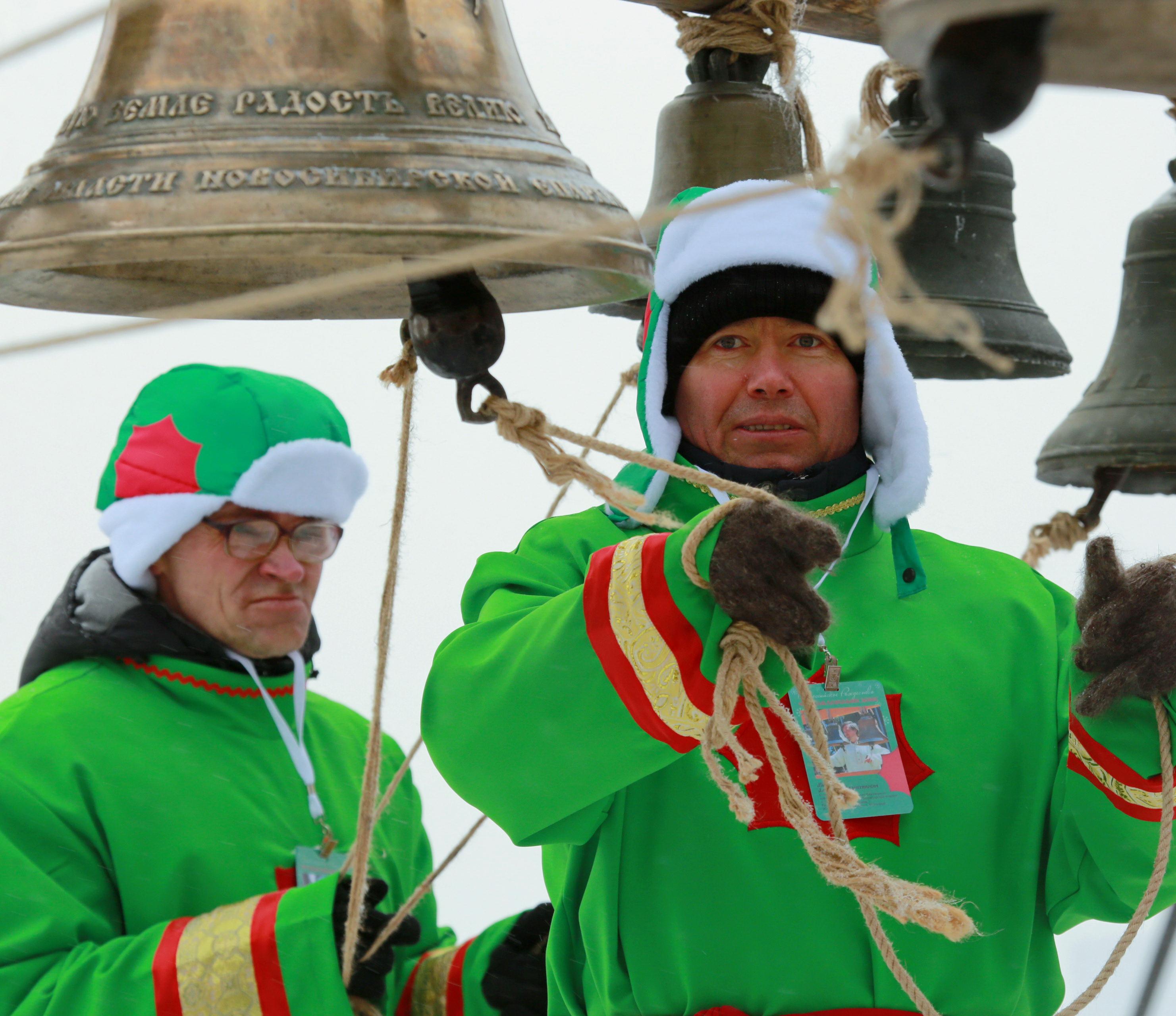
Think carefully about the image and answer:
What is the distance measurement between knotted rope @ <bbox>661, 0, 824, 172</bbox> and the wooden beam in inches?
0.6

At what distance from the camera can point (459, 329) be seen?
108 centimetres

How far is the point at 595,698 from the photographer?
122 centimetres

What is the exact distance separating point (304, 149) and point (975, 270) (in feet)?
4.05

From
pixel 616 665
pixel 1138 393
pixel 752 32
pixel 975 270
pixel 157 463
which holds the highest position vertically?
pixel 752 32

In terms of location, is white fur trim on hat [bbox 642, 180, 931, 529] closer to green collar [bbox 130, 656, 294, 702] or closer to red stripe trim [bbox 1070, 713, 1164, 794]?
red stripe trim [bbox 1070, 713, 1164, 794]

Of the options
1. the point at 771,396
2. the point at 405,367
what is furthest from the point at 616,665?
the point at 771,396

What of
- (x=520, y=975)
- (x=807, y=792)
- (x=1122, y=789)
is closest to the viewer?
(x=1122, y=789)

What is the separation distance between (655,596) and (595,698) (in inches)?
4.5

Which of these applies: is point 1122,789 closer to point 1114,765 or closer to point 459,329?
point 1114,765

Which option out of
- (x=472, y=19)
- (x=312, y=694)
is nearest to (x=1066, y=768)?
(x=472, y=19)

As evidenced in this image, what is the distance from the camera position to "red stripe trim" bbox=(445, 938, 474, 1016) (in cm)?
204

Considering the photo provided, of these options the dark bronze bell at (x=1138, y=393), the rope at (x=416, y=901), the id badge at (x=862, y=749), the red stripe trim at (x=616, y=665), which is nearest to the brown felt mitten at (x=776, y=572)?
the red stripe trim at (x=616, y=665)

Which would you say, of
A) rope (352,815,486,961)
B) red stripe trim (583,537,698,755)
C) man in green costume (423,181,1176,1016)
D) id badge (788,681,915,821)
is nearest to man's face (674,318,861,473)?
man in green costume (423,181,1176,1016)

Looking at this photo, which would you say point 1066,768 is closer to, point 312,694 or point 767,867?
point 767,867
